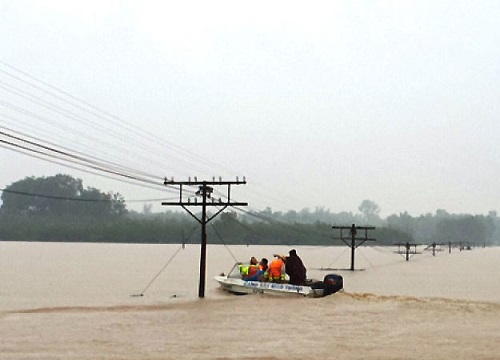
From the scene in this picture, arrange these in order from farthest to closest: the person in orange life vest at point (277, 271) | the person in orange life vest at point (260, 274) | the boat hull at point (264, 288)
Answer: the person in orange life vest at point (260, 274)
the person in orange life vest at point (277, 271)
the boat hull at point (264, 288)

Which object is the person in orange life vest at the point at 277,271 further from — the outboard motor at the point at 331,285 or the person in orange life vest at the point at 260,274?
the outboard motor at the point at 331,285

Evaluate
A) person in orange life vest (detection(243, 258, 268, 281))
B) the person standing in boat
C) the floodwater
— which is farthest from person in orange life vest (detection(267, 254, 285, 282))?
the floodwater

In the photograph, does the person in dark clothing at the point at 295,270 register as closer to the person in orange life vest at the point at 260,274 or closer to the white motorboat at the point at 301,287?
the white motorboat at the point at 301,287

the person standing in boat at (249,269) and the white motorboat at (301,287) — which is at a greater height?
the person standing in boat at (249,269)

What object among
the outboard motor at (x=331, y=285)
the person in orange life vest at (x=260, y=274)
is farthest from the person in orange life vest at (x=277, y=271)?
the outboard motor at (x=331, y=285)

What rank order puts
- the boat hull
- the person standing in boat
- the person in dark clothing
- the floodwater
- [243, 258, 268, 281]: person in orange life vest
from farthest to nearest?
the person standing in boat → [243, 258, 268, 281]: person in orange life vest → the person in dark clothing → the boat hull → the floodwater

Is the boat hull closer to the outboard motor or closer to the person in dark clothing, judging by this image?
the outboard motor

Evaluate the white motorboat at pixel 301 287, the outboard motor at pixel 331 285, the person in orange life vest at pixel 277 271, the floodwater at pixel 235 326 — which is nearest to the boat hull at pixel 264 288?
the white motorboat at pixel 301 287

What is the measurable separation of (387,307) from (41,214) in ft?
362

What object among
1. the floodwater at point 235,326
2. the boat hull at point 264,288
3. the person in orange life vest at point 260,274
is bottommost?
the floodwater at point 235,326

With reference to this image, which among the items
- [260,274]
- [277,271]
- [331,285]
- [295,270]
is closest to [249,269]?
[260,274]

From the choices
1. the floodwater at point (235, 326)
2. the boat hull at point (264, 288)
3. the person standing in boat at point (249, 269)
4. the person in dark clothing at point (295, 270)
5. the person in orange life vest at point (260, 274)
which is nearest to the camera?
the floodwater at point (235, 326)

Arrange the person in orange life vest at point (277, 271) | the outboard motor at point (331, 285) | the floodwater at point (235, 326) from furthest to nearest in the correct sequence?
the person in orange life vest at point (277, 271) < the outboard motor at point (331, 285) < the floodwater at point (235, 326)

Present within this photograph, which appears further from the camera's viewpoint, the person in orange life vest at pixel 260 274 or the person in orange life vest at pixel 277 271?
the person in orange life vest at pixel 260 274
